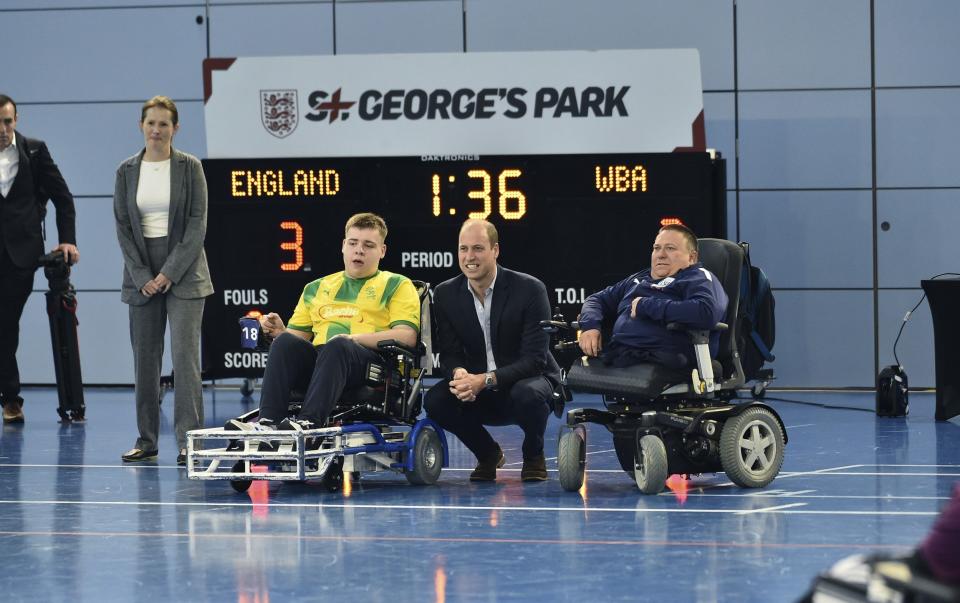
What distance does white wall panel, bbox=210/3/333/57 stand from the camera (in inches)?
463

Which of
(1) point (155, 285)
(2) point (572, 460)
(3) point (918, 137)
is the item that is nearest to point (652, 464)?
(2) point (572, 460)

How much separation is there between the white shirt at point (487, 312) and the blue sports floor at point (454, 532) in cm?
55

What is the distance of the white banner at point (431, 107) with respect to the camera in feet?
31.6

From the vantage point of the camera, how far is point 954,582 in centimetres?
204

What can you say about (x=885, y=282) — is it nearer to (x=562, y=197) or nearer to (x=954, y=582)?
(x=562, y=197)

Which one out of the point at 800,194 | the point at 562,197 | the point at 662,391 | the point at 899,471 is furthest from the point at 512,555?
the point at 800,194

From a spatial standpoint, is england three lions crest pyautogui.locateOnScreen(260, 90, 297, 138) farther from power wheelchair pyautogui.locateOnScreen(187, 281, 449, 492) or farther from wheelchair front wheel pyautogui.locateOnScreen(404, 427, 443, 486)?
wheelchair front wheel pyautogui.locateOnScreen(404, 427, 443, 486)

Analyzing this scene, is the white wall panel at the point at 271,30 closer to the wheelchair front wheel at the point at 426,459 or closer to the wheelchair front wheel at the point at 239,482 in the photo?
the wheelchair front wheel at the point at 426,459

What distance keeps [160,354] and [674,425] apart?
2764 millimetres

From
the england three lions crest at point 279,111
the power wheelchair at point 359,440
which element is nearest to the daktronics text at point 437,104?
the england three lions crest at point 279,111

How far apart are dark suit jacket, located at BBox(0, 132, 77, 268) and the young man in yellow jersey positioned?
10.4 feet

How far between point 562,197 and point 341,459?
12.5 ft

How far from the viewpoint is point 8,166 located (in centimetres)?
880

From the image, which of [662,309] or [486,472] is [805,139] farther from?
[486,472]
